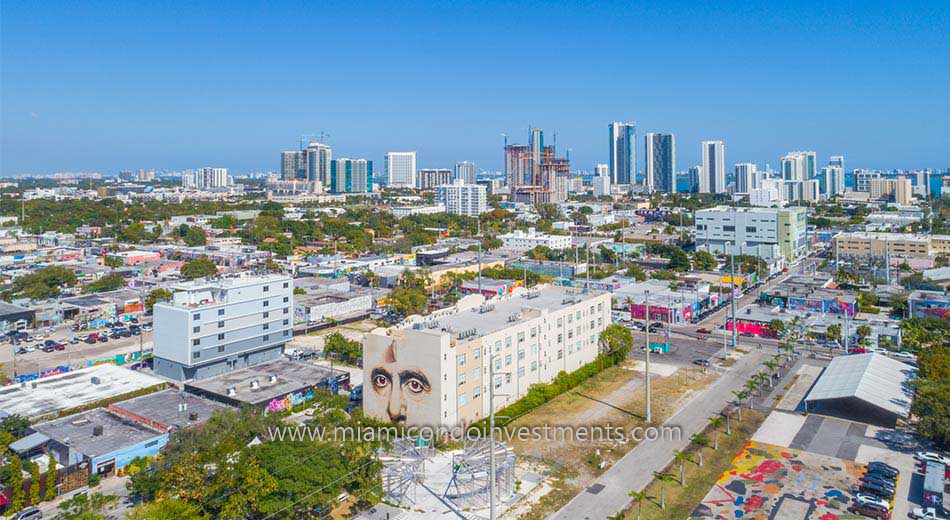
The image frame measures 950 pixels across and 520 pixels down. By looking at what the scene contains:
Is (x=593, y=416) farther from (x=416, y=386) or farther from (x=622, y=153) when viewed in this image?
(x=622, y=153)

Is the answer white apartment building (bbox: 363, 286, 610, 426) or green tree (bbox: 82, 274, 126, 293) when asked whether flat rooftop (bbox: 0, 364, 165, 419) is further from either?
green tree (bbox: 82, 274, 126, 293)

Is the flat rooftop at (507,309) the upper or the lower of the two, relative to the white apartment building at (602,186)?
lower

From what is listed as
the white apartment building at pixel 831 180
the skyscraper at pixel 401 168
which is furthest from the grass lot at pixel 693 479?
the skyscraper at pixel 401 168

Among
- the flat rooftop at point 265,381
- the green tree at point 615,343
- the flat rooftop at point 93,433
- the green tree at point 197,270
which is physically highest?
the green tree at point 197,270

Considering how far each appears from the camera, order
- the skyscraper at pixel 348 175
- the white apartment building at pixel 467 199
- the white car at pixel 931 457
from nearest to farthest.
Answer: the white car at pixel 931 457 < the white apartment building at pixel 467 199 < the skyscraper at pixel 348 175

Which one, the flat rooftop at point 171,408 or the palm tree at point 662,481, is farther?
the flat rooftop at point 171,408

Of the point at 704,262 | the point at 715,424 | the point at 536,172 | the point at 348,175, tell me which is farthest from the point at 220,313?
the point at 348,175

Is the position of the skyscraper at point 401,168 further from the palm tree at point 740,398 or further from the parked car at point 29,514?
the parked car at point 29,514
